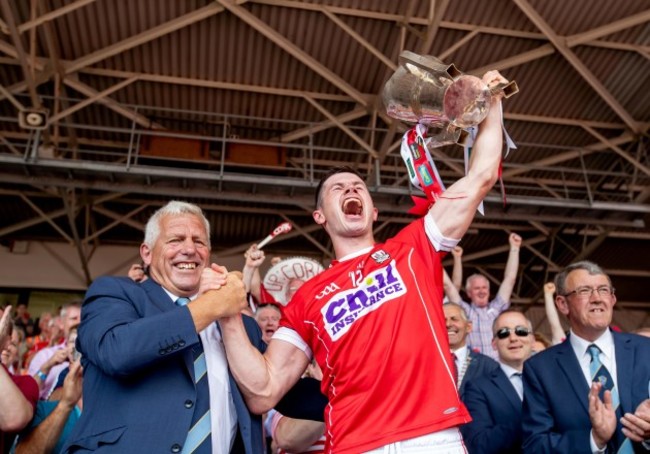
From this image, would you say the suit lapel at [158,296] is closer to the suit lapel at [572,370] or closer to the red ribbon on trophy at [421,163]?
the red ribbon on trophy at [421,163]

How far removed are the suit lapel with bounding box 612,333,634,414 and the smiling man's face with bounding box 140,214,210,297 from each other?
2140 mm

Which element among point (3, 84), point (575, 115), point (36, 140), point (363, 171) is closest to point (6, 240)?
point (3, 84)

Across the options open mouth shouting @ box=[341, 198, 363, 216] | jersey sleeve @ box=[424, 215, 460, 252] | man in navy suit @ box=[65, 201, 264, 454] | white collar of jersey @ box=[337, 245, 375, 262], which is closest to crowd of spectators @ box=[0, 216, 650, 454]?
man in navy suit @ box=[65, 201, 264, 454]

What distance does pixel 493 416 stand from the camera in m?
3.54

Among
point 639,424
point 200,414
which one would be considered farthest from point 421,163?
point 639,424

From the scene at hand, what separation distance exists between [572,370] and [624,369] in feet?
0.81

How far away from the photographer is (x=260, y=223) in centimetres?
1368

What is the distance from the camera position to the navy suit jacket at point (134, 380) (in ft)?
5.85

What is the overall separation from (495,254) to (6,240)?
41.2 ft

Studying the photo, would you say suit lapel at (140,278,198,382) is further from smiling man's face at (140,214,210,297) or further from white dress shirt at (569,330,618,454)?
white dress shirt at (569,330,618,454)

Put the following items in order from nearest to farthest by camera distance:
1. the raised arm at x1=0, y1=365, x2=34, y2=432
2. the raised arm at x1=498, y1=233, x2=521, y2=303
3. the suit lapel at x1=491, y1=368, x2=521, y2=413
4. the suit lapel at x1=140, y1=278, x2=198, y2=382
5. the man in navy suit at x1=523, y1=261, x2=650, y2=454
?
1. the suit lapel at x1=140, y1=278, x2=198, y2=382
2. the raised arm at x1=0, y1=365, x2=34, y2=432
3. the man in navy suit at x1=523, y1=261, x2=650, y2=454
4. the suit lapel at x1=491, y1=368, x2=521, y2=413
5. the raised arm at x1=498, y1=233, x2=521, y2=303

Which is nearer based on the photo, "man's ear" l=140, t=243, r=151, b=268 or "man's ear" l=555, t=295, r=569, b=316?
"man's ear" l=140, t=243, r=151, b=268

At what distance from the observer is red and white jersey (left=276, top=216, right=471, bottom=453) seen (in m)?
1.78

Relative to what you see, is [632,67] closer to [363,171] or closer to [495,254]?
[363,171]
